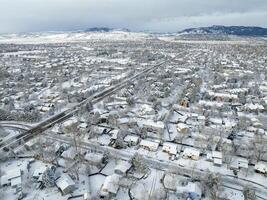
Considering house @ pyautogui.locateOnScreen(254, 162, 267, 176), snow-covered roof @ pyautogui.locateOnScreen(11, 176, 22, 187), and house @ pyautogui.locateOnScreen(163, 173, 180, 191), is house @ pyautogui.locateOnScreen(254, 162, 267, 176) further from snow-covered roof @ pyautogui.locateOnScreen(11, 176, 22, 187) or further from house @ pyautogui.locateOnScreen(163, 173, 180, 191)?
snow-covered roof @ pyautogui.locateOnScreen(11, 176, 22, 187)

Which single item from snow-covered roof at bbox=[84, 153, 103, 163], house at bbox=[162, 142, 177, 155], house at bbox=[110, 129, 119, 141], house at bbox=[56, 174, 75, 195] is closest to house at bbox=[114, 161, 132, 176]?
snow-covered roof at bbox=[84, 153, 103, 163]

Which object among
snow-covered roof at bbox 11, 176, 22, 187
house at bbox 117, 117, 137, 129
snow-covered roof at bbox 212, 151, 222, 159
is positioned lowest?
snow-covered roof at bbox 11, 176, 22, 187

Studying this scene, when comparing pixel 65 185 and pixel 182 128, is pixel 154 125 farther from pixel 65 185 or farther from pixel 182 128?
pixel 65 185

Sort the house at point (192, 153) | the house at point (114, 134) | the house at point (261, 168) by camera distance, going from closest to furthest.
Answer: the house at point (261, 168) → the house at point (192, 153) → the house at point (114, 134)

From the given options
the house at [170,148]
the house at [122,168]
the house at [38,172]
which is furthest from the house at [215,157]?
the house at [38,172]

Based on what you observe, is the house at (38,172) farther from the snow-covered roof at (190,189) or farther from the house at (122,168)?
the snow-covered roof at (190,189)
